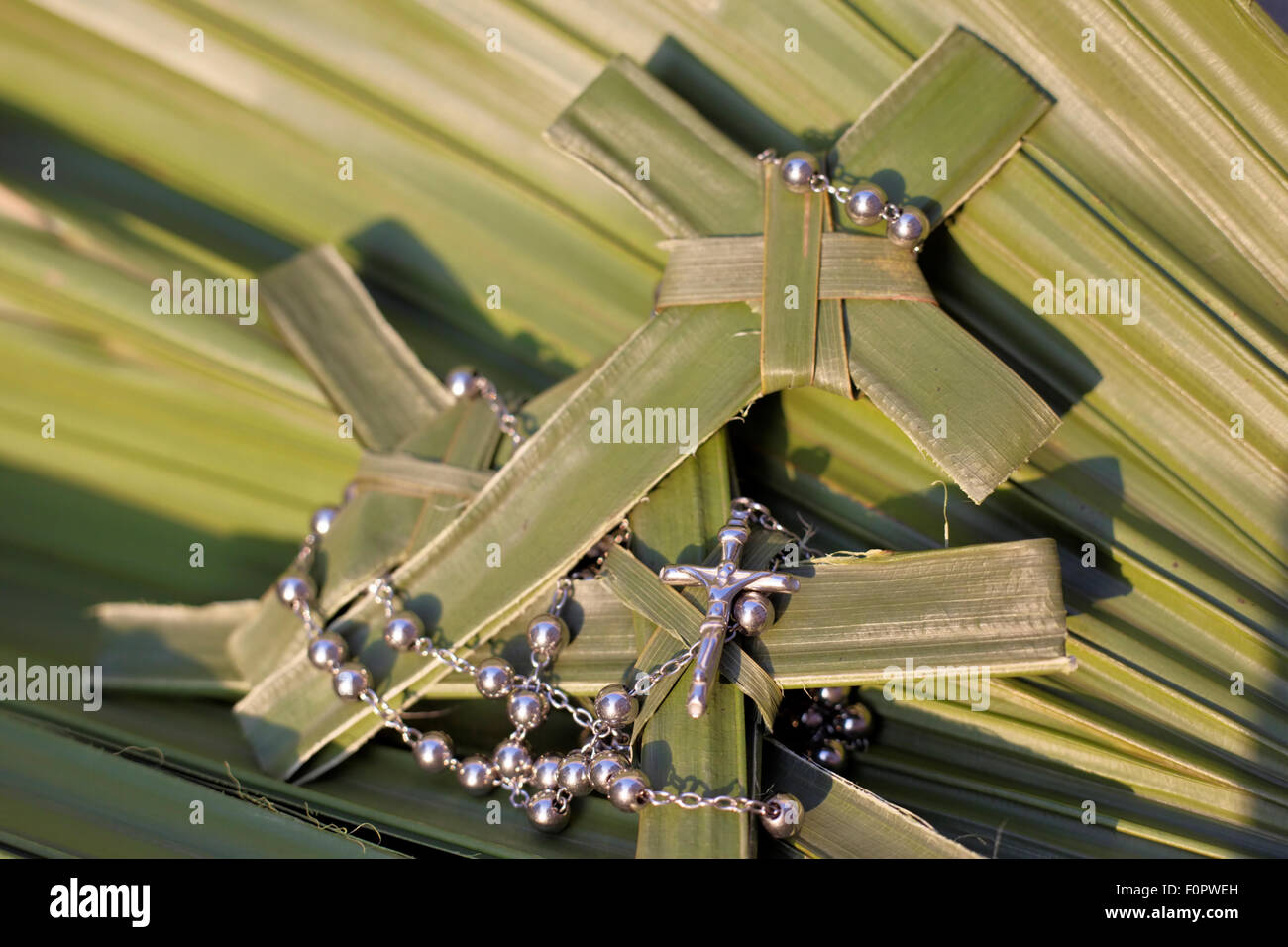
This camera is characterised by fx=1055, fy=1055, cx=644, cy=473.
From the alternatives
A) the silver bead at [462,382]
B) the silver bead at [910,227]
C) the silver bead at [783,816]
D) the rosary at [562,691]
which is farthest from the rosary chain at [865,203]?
the silver bead at [783,816]

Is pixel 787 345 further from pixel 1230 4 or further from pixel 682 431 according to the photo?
pixel 1230 4

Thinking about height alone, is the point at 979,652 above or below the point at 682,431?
below

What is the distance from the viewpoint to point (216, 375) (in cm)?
129

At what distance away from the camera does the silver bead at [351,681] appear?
1.07 meters

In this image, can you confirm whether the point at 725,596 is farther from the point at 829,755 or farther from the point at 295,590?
the point at 295,590

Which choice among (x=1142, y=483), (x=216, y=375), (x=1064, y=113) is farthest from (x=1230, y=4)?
(x=216, y=375)

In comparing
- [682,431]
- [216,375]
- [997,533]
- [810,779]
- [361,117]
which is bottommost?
[810,779]

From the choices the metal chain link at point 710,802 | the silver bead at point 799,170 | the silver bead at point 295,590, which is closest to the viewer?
the metal chain link at point 710,802

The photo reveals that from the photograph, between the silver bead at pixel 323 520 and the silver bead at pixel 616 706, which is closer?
the silver bead at pixel 616 706

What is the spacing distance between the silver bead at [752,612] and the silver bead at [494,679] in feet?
0.78

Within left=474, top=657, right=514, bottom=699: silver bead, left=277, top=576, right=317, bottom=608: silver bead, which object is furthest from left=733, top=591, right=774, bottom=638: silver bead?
left=277, top=576, right=317, bottom=608: silver bead

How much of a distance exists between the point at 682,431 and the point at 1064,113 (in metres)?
0.49

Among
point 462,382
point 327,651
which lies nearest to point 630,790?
point 327,651

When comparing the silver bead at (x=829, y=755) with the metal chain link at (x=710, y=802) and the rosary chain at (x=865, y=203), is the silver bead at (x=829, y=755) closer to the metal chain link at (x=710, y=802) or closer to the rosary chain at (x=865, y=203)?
the metal chain link at (x=710, y=802)
